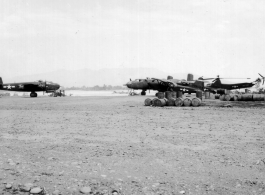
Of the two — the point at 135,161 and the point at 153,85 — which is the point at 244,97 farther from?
the point at 135,161

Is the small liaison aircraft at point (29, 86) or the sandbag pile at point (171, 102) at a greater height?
the small liaison aircraft at point (29, 86)

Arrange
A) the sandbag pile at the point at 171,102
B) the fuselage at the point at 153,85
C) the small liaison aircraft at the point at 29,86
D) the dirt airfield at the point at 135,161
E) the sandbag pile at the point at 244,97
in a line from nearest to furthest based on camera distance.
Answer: the dirt airfield at the point at 135,161
the sandbag pile at the point at 171,102
the sandbag pile at the point at 244,97
the fuselage at the point at 153,85
the small liaison aircraft at the point at 29,86

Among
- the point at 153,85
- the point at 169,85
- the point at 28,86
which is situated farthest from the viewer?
the point at 28,86

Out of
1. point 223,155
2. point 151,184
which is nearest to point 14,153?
point 151,184

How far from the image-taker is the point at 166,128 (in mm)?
10734

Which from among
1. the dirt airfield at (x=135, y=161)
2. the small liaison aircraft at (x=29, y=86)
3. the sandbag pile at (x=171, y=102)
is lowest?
the dirt airfield at (x=135, y=161)

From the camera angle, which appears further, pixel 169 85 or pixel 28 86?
pixel 28 86

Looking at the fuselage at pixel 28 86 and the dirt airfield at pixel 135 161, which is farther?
the fuselage at pixel 28 86

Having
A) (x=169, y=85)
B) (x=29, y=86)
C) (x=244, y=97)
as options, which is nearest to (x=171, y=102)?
(x=244, y=97)

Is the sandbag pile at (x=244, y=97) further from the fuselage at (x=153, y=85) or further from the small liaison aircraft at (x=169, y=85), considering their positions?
the fuselage at (x=153, y=85)

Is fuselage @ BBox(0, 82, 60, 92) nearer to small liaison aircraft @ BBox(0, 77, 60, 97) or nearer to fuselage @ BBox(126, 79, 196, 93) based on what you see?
small liaison aircraft @ BBox(0, 77, 60, 97)

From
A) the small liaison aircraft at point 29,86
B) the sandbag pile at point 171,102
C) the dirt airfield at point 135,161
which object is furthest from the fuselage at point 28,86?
the dirt airfield at point 135,161

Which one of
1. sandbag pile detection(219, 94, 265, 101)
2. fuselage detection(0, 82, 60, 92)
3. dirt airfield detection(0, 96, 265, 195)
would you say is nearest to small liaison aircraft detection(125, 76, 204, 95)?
sandbag pile detection(219, 94, 265, 101)

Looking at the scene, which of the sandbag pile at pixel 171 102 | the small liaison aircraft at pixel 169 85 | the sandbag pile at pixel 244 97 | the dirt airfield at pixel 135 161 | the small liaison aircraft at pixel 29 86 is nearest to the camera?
the dirt airfield at pixel 135 161
